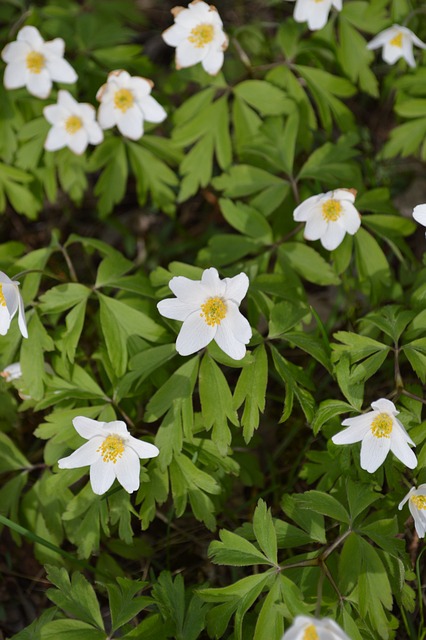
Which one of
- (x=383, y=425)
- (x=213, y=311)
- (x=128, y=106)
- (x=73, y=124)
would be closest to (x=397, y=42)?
(x=128, y=106)

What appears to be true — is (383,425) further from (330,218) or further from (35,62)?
(35,62)

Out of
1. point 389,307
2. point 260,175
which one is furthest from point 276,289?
A: point 260,175

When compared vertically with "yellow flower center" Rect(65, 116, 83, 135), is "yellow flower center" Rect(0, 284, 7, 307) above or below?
below

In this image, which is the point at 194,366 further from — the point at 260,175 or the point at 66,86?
the point at 66,86

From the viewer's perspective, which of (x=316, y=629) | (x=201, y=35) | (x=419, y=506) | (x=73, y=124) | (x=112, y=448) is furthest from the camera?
(x=73, y=124)

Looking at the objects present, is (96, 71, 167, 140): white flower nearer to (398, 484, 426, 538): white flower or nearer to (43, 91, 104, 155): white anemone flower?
(43, 91, 104, 155): white anemone flower

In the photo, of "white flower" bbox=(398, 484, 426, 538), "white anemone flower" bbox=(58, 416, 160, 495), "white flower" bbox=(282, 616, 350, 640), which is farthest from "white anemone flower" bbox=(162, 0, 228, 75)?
"white flower" bbox=(282, 616, 350, 640)
